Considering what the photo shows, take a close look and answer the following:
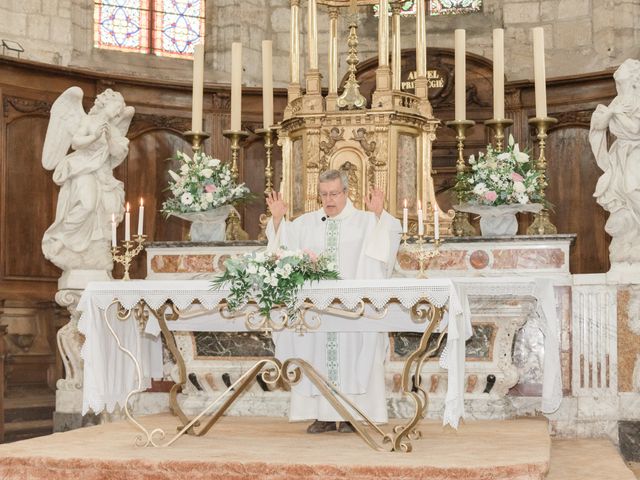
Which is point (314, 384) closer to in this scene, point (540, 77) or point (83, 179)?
point (540, 77)

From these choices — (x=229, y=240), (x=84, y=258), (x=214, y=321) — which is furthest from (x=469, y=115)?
(x=214, y=321)

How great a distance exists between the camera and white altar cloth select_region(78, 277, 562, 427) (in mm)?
6496

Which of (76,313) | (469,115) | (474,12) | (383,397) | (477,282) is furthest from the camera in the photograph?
(474,12)

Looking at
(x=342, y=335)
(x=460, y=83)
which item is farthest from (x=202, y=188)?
(x=460, y=83)

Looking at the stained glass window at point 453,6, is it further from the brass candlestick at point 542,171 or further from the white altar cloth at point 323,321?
the white altar cloth at point 323,321

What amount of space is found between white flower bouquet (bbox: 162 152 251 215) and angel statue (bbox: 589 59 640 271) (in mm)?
2964

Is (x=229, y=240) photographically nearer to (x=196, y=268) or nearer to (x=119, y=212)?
(x=196, y=268)

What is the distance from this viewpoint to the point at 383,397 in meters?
7.45

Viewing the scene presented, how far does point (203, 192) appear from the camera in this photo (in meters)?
8.97

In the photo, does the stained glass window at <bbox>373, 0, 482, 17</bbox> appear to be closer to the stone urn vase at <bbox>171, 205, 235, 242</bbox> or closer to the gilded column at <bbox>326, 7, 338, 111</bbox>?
the gilded column at <bbox>326, 7, 338, 111</bbox>

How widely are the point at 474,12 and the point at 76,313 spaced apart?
A: 609cm

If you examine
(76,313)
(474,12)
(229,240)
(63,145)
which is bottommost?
(76,313)

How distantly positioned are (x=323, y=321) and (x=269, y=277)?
87cm


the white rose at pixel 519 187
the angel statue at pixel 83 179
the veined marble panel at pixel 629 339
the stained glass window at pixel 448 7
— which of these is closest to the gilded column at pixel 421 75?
the white rose at pixel 519 187
